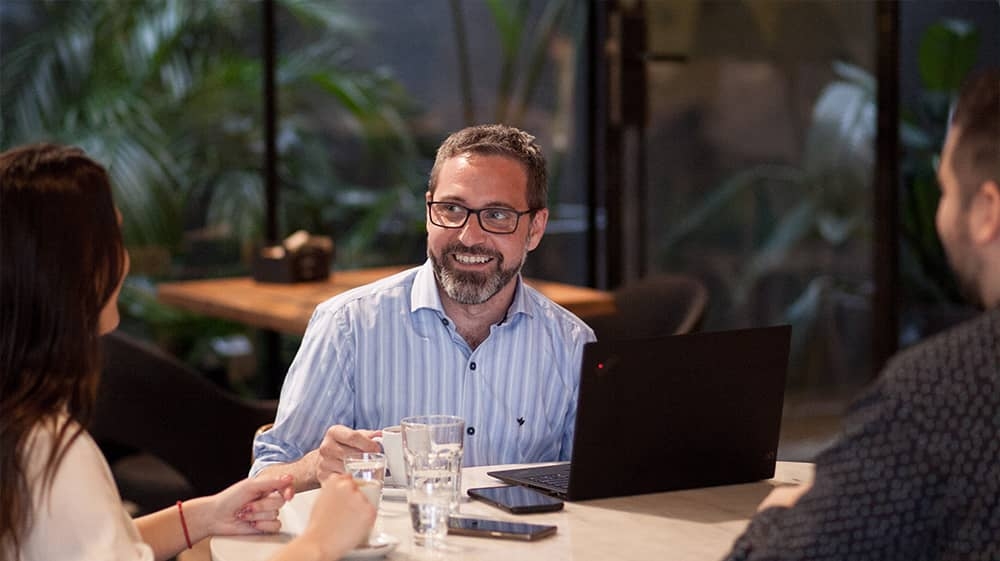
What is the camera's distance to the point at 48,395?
70.2 inches

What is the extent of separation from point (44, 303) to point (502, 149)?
1.31 metres

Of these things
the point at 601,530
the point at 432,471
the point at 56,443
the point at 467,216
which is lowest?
the point at 601,530

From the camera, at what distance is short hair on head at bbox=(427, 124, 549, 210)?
2.88 metres

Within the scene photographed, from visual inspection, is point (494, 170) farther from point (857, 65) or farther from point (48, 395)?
point (857, 65)

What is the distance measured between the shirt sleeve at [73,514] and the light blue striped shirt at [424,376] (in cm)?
89

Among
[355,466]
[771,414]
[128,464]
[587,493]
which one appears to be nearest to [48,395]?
[355,466]

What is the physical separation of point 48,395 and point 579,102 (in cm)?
455

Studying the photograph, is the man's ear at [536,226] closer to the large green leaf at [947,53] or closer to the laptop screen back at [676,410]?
the laptop screen back at [676,410]

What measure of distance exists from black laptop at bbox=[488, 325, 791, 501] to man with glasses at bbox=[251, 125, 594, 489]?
418 mm

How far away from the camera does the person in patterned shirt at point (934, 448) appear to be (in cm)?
155

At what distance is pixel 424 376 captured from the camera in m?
2.76

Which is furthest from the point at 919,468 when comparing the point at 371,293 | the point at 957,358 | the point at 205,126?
the point at 205,126

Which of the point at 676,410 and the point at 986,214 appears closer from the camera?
the point at 986,214

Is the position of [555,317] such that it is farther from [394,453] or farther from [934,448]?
[934,448]
